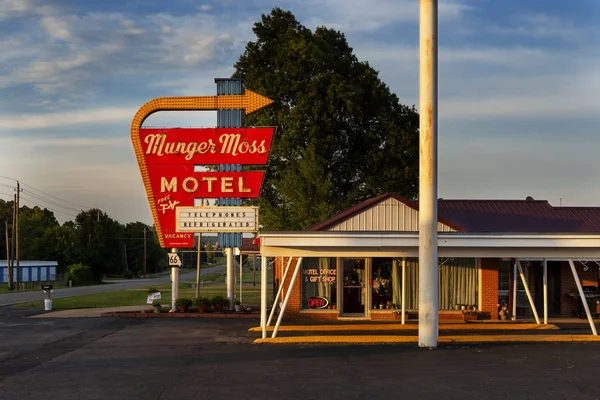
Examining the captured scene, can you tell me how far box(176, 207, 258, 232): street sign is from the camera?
87.6 feet

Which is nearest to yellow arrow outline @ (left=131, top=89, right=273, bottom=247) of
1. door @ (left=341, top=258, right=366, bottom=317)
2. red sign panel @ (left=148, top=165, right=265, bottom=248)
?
red sign panel @ (left=148, top=165, right=265, bottom=248)

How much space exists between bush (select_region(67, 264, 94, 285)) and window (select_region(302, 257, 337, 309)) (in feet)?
170

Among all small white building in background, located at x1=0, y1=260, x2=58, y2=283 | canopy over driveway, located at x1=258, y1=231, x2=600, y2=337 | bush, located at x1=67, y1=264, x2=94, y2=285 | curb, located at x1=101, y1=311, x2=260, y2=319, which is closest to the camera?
canopy over driveway, located at x1=258, y1=231, x2=600, y2=337

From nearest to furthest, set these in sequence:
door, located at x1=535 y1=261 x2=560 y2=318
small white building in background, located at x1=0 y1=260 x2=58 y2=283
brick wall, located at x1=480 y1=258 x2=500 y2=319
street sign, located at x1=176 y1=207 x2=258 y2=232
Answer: street sign, located at x1=176 y1=207 x2=258 y2=232 < brick wall, located at x1=480 y1=258 x2=500 y2=319 < door, located at x1=535 y1=261 x2=560 y2=318 < small white building in background, located at x1=0 y1=260 x2=58 y2=283

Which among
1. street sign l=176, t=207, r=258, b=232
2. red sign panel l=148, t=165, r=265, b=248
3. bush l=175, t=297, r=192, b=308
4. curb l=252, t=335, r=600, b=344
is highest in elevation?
red sign panel l=148, t=165, r=265, b=248

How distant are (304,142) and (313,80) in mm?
3579

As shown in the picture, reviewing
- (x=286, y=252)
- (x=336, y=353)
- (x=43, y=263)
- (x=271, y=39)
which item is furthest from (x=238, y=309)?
(x=43, y=263)

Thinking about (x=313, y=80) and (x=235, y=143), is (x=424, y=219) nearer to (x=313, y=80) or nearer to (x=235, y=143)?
(x=235, y=143)

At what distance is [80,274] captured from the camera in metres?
75.4

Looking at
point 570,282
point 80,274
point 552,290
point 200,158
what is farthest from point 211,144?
point 80,274

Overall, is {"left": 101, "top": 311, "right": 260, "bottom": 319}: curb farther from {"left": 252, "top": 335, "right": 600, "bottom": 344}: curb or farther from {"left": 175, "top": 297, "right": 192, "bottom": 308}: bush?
{"left": 252, "top": 335, "right": 600, "bottom": 344}: curb

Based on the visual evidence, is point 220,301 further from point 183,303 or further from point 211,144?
point 211,144

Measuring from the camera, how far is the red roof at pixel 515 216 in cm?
2831

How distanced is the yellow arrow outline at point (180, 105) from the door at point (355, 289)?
7425 millimetres
